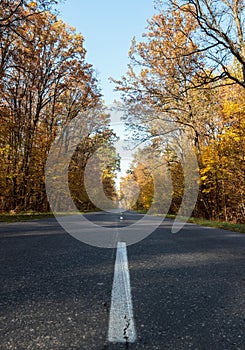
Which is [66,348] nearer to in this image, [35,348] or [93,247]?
[35,348]

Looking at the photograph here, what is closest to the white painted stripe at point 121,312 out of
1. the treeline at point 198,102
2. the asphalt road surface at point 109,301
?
the asphalt road surface at point 109,301

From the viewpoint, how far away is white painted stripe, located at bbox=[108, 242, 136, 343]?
1.52 meters

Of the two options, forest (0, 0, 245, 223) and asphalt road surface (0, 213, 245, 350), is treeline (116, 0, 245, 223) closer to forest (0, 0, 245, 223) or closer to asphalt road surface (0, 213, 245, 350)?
forest (0, 0, 245, 223)

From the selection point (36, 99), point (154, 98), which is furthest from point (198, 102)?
point (36, 99)

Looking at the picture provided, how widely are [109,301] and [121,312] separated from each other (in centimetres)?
24

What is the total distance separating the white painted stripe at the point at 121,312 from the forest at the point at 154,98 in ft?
30.6

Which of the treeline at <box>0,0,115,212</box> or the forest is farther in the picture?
the treeline at <box>0,0,115,212</box>

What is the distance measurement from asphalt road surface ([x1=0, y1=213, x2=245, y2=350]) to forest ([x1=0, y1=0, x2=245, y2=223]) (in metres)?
8.70

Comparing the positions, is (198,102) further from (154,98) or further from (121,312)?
(121,312)

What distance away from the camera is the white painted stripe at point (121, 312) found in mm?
1516

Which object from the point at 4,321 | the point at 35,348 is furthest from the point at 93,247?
the point at 35,348

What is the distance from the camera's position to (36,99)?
2128 cm

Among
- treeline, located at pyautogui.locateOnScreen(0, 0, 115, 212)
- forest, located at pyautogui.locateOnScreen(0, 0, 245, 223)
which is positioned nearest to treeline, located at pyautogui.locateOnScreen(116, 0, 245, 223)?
forest, located at pyautogui.locateOnScreen(0, 0, 245, 223)

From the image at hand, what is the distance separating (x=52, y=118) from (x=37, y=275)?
21.0 metres
